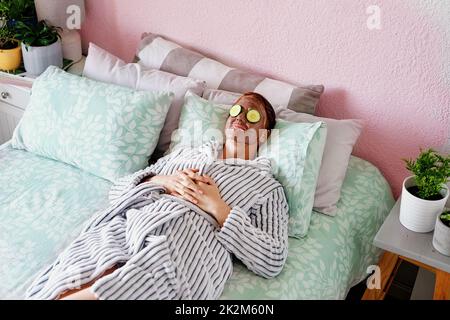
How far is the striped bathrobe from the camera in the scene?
1307mm

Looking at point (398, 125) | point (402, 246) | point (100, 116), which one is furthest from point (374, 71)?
point (100, 116)

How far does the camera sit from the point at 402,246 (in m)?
1.51

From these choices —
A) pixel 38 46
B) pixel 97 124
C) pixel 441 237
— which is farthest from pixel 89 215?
pixel 441 237

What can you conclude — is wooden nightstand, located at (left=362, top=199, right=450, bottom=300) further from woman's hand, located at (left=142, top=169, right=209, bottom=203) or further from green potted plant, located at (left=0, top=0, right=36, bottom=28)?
green potted plant, located at (left=0, top=0, right=36, bottom=28)

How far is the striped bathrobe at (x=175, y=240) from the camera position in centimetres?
131

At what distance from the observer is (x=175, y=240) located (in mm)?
Result: 1398

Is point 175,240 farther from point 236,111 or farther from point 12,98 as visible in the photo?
point 12,98

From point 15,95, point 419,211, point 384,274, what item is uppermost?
point 419,211

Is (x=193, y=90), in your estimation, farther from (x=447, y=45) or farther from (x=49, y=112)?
(x=447, y=45)

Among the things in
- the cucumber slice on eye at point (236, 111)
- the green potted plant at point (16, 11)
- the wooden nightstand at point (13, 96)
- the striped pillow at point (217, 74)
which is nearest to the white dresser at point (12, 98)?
the wooden nightstand at point (13, 96)

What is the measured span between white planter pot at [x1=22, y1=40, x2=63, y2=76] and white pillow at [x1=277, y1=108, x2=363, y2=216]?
3.75 ft

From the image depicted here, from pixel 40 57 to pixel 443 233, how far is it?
5.96 ft

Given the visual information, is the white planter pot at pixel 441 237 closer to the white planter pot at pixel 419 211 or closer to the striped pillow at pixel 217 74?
the white planter pot at pixel 419 211
